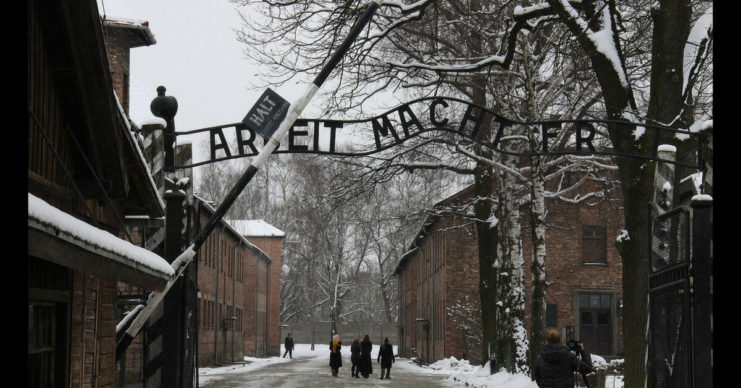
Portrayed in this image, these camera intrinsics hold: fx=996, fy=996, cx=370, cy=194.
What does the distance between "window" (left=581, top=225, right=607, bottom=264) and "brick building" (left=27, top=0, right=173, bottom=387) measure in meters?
38.7

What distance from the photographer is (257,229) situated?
243 ft

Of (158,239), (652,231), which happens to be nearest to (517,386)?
(652,231)

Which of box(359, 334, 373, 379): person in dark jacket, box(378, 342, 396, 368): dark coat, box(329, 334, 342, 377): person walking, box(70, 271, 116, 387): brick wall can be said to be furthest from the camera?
box(359, 334, 373, 379): person in dark jacket

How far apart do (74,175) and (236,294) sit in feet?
156

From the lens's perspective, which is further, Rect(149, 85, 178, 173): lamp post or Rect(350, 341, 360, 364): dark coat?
Rect(350, 341, 360, 364): dark coat

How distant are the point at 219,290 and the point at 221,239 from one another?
2542mm

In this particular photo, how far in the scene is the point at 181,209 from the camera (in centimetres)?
1073

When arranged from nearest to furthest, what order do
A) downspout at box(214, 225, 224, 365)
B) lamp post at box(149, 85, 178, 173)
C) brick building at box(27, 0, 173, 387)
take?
brick building at box(27, 0, 173, 387)
lamp post at box(149, 85, 178, 173)
downspout at box(214, 225, 224, 365)

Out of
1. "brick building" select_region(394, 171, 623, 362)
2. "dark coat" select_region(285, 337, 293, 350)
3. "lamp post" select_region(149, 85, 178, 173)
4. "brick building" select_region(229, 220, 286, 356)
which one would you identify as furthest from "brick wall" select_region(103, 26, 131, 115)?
"brick building" select_region(229, 220, 286, 356)

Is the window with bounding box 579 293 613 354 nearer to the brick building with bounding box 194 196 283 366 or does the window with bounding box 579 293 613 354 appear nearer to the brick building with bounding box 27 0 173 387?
the brick building with bounding box 194 196 283 366

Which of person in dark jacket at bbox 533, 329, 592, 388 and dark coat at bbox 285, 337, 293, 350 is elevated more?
person in dark jacket at bbox 533, 329, 592, 388

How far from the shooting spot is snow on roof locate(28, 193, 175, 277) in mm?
5555

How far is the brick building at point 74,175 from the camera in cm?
717

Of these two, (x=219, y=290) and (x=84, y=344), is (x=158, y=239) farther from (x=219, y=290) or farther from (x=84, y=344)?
(x=219, y=290)
